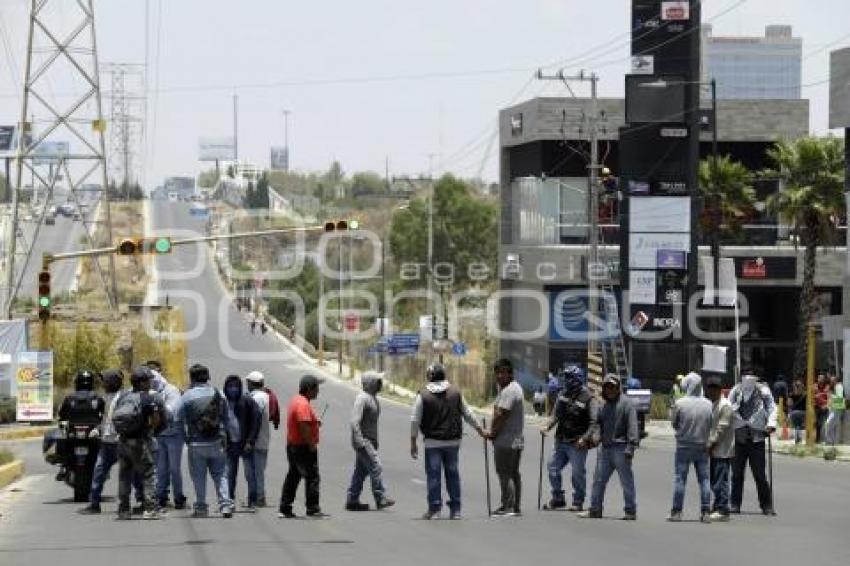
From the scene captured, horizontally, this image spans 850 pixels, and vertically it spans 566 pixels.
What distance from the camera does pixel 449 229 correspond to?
401 ft

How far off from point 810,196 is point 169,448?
1431 inches

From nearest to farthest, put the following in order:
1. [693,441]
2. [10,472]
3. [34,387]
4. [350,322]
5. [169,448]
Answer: [693,441] → [169,448] → [10,472] → [34,387] → [350,322]

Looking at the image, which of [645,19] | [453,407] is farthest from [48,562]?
[645,19]

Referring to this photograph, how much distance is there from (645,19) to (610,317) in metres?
10.4

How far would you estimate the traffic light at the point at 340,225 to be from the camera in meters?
42.5

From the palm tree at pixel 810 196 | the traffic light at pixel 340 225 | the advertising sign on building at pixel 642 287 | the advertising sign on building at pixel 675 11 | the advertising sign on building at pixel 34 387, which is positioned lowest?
the advertising sign on building at pixel 34 387

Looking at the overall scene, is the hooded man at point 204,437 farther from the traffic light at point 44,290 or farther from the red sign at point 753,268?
the red sign at point 753,268

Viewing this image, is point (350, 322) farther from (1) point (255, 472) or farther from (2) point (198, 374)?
(2) point (198, 374)

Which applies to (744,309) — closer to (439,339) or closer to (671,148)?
(671,148)

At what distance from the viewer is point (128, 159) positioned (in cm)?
18150

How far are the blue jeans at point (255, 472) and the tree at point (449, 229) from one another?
330 feet

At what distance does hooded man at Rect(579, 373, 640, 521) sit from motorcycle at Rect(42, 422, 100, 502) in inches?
240

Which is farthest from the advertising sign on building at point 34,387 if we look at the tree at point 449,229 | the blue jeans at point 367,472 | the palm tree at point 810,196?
the tree at point 449,229

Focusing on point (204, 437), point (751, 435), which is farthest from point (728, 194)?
point (204, 437)
